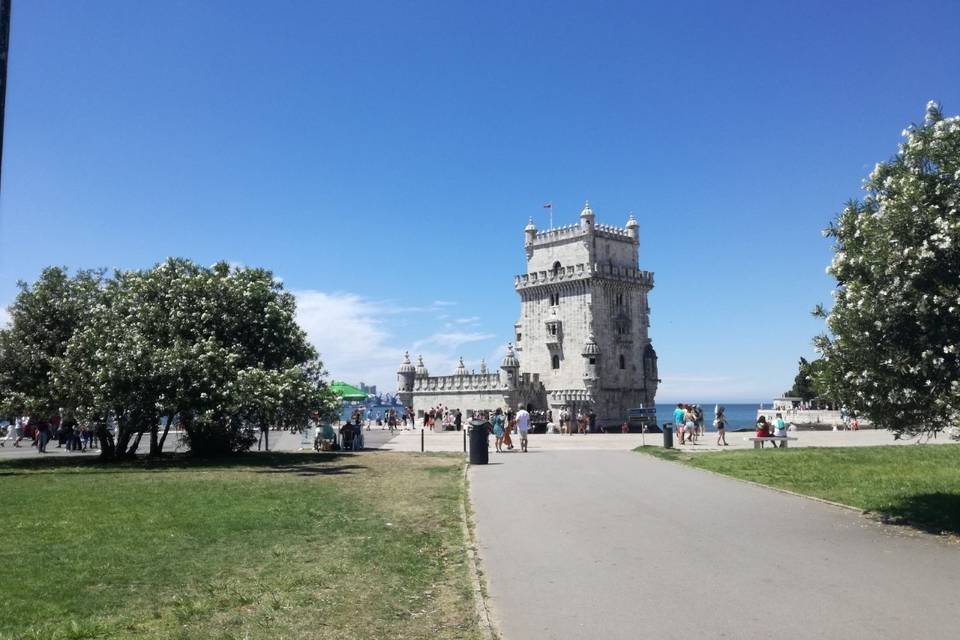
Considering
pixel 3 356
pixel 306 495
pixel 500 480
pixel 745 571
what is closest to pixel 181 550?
pixel 306 495

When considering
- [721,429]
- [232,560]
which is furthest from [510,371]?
[232,560]

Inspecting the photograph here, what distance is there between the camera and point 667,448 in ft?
93.4

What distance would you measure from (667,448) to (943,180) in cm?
1796

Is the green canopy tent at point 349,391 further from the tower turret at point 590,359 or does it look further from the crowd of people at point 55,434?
the tower turret at point 590,359

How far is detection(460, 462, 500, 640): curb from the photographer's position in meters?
7.02

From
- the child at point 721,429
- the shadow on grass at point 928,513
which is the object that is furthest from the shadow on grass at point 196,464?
the child at point 721,429

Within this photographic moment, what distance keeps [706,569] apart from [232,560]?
235 inches

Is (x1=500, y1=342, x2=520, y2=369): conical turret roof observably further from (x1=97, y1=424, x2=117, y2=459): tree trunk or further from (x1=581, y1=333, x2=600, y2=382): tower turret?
(x1=97, y1=424, x2=117, y2=459): tree trunk

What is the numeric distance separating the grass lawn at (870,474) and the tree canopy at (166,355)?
43.5ft

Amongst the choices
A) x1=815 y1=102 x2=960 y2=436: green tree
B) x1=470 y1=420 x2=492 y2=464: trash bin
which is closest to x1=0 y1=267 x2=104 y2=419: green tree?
x1=470 y1=420 x2=492 y2=464: trash bin

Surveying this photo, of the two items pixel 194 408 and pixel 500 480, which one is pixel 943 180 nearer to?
pixel 500 480

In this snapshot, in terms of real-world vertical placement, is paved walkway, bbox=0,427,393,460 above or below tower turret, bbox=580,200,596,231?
below

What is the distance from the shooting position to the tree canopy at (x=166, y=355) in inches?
904

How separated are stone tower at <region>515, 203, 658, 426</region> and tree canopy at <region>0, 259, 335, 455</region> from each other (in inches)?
1365
